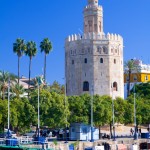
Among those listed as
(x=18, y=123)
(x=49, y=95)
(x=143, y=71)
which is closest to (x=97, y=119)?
(x=49, y=95)

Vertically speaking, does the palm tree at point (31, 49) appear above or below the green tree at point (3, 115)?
above

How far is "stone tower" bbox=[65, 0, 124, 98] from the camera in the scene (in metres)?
81.8

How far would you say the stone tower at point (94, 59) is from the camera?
268 ft

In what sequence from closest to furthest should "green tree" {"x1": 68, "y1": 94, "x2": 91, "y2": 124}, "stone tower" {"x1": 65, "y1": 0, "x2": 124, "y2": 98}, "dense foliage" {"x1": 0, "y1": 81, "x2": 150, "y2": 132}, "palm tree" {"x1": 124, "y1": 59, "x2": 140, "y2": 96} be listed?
1. "dense foliage" {"x1": 0, "y1": 81, "x2": 150, "y2": 132}
2. "green tree" {"x1": 68, "y1": 94, "x2": 91, "y2": 124}
3. "stone tower" {"x1": 65, "y1": 0, "x2": 124, "y2": 98}
4. "palm tree" {"x1": 124, "y1": 59, "x2": 140, "y2": 96}

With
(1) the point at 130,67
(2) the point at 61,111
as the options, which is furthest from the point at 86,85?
(2) the point at 61,111

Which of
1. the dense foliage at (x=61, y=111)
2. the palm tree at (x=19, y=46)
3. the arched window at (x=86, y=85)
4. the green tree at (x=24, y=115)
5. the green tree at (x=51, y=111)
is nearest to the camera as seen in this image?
the green tree at (x=24, y=115)

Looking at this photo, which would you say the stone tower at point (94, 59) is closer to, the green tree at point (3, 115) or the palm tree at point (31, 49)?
the palm tree at point (31, 49)

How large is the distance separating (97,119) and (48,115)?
7.82 meters

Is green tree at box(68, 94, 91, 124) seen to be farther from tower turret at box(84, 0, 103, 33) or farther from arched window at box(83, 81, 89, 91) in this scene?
tower turret at box(84, 0, 103, 33)

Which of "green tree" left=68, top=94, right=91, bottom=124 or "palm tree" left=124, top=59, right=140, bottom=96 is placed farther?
"palm tree" left=124, top=59, right=140, bottom=96

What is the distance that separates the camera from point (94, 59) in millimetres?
81875

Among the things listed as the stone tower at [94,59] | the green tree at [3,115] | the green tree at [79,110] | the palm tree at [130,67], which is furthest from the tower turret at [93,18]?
the green tree at [3,115]

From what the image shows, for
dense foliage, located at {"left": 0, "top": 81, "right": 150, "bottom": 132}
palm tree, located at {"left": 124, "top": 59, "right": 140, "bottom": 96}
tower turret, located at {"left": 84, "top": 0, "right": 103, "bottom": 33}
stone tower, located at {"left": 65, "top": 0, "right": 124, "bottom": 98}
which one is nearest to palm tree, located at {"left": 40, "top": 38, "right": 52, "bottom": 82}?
stone tower, located at {"left": 65, "top": 0, "right": 124, "bottom": 98}

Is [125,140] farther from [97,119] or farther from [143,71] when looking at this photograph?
[143,71]
